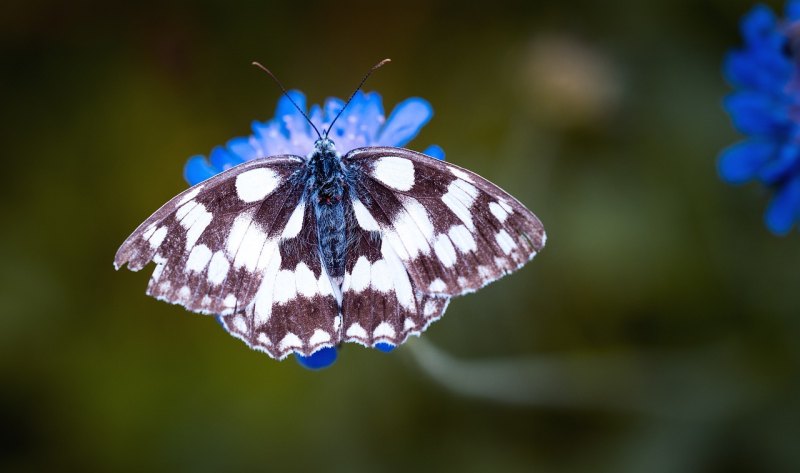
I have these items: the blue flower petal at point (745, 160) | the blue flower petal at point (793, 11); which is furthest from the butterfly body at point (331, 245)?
the blue flower petal at point (793, 11)

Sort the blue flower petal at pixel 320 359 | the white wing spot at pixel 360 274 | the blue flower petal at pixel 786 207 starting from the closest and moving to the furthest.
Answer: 1. the white wing spot at pixel 360 274
2. the blue flower petal at pixel 320 359
3. the blue flower petal at pixel 786 207

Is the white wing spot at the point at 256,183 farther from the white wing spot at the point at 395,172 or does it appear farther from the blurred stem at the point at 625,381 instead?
the blurred stem at the point at 625,381

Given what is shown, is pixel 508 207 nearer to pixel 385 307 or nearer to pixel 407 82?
pixel 385 307

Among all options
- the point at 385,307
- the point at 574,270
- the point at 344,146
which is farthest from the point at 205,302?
the point at 574,270

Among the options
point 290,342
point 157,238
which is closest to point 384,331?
point 290,342

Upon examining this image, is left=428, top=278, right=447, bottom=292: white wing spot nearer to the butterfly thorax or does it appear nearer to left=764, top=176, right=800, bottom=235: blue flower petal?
the butterfly thorax

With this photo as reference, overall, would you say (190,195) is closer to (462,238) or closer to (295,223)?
(295,223)
